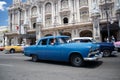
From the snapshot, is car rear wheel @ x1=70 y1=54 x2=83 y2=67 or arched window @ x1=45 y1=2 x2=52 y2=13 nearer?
car rear wheel @ x1=70 y1=54 x2=83 y2=67

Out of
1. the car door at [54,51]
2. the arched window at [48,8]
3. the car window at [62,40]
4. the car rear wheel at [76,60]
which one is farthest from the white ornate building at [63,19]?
the car rear wheel at [76,60]

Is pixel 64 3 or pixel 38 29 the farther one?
pixel 38 29

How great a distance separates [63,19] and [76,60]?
2849 cm

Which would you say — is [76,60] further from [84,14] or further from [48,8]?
[48,8]

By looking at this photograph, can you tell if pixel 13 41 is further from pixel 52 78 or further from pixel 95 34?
pixel 52 78

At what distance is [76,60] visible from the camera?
9.38 m

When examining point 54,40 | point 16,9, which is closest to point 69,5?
point 16,9

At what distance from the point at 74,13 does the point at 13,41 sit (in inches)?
804

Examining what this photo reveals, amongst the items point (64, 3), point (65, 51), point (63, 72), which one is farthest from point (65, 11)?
point (63, 72)

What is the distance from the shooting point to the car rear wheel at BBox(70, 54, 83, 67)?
9211 millimetres

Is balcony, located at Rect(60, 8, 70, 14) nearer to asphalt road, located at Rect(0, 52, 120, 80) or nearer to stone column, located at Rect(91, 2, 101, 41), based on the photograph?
stone column, located at Rect(91, 2, 101, 41)

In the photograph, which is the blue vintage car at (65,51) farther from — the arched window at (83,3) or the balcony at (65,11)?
the balcony at (65,11)

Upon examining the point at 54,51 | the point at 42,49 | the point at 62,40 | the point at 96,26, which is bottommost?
the point at 54,51

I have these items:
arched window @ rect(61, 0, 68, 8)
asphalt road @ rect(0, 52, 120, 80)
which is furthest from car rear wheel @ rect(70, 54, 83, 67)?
arched window @ rect(61, 0, 68, 8)
